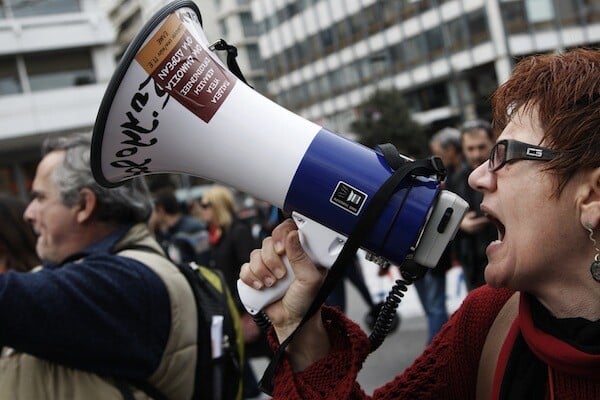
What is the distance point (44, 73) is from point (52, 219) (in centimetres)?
2106

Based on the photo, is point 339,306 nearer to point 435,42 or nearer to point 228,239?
point 228,239

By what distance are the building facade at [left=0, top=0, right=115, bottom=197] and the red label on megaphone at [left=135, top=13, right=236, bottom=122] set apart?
64.4 feet

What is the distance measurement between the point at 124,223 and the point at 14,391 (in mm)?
603

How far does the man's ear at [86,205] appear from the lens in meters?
2.10

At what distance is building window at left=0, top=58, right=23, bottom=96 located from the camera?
68.2ft

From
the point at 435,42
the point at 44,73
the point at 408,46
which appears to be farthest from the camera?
the point at 408,46

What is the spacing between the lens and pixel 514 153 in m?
1.24

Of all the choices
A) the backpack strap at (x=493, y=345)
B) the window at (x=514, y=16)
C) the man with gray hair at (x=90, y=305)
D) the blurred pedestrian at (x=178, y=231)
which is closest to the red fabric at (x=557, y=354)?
the backpack strap at (x=493, y=345)

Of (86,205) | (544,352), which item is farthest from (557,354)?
(86,205)

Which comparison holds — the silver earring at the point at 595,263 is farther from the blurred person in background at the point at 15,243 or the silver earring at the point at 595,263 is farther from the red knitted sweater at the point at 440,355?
the blurred person in background at the point at 15,243

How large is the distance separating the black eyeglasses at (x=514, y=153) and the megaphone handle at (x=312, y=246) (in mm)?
324

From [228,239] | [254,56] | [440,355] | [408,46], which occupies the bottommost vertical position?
[254,56]

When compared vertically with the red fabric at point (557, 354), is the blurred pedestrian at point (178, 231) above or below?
below

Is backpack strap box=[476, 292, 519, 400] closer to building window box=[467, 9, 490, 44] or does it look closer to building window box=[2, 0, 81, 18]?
building window box=[2, 0, 81, 18]
